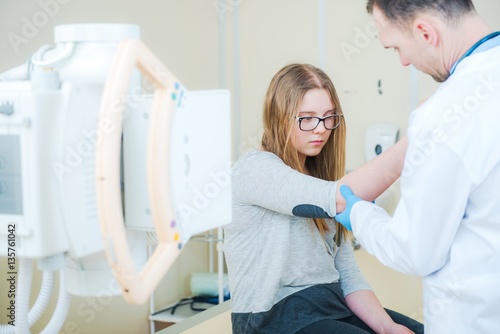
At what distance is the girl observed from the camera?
1546 mm

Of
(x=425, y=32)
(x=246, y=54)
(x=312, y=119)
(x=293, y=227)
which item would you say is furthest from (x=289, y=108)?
(x=246, y=54)

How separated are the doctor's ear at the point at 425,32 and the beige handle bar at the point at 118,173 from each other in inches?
20.1

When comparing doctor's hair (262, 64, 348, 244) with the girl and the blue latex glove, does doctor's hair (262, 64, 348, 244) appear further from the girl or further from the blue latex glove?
the blue latex glove

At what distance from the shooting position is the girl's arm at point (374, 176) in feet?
4.87

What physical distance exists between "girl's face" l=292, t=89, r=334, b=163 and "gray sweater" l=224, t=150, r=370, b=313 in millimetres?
101

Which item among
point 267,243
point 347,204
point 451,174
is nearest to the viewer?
point 451,174

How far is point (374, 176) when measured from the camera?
1499 millimetres

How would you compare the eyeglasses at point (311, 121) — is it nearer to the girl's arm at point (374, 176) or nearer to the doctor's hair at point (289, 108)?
the doctor's hair at point (289, 108)

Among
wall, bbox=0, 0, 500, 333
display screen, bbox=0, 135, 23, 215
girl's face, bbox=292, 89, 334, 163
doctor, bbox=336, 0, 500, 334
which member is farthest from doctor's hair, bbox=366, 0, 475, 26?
wall, bbox=0, 0, 500, 333

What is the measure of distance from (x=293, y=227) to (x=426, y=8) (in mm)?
681

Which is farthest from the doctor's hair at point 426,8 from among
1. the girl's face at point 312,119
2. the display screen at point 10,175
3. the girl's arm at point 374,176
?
the display screen at point 10,175

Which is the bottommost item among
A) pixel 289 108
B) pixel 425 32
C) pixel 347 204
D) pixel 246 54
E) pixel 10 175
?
pixel 347 204

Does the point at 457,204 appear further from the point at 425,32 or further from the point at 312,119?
the point at 312,119

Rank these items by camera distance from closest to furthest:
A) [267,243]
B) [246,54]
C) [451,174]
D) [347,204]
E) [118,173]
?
[118,173] < [451,174] < [347,204] < [267,243] < [246,54]
